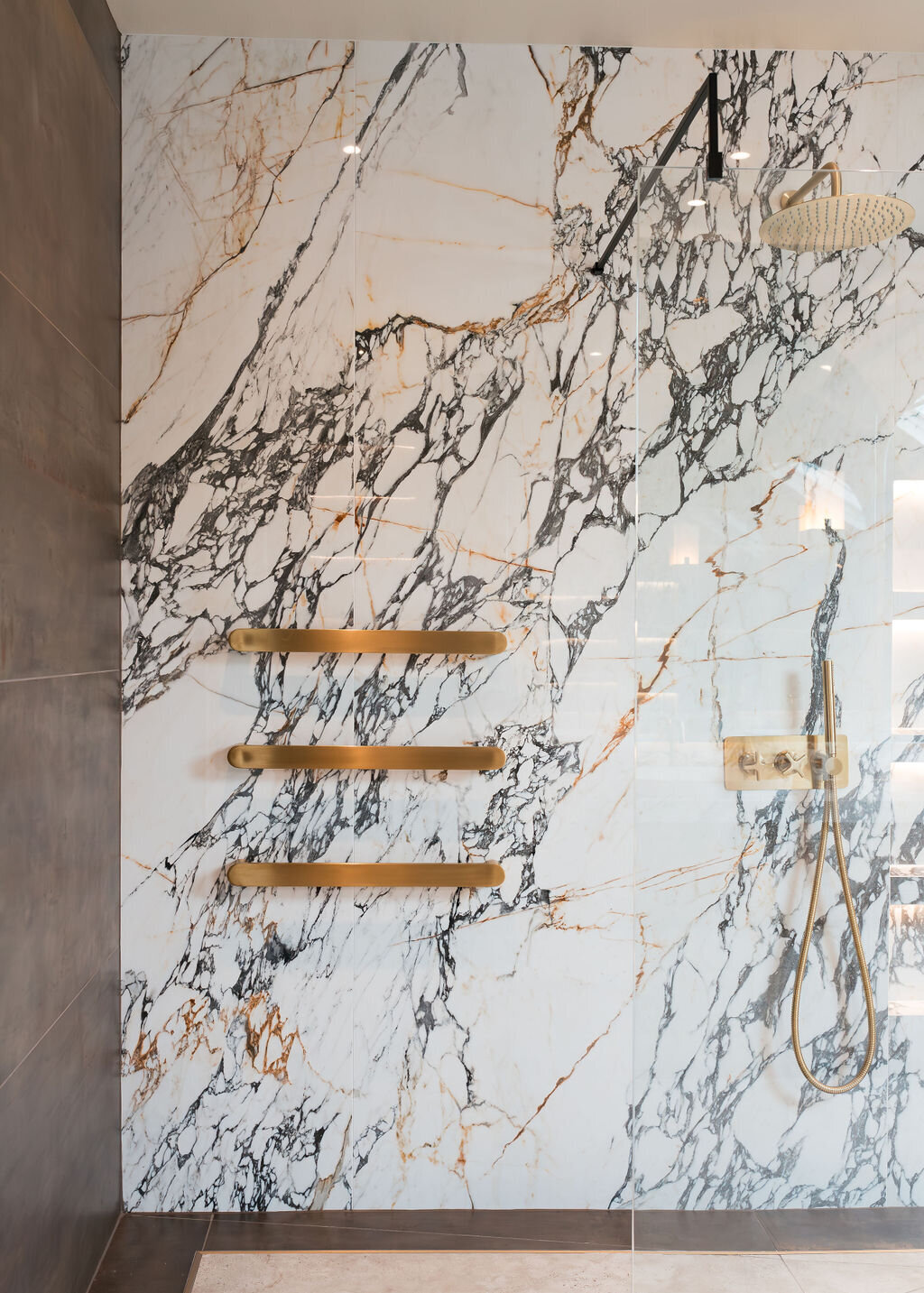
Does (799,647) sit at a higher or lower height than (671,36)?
lower

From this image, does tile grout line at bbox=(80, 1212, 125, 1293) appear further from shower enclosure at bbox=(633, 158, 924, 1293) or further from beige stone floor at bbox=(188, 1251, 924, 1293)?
shower enclosure at bbox=(633, 158, 924, 1293)

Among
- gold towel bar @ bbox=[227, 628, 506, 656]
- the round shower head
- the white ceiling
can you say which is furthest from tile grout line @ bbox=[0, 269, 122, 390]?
the round shower head

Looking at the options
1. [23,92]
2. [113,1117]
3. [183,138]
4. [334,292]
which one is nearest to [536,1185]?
[113,1117]

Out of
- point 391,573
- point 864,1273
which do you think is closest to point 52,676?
point 391,573

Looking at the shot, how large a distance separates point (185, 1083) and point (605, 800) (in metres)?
1.04

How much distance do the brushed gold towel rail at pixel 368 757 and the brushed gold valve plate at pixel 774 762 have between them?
2.07 feet

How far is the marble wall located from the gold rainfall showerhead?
678 mm

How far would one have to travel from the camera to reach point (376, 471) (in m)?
1.82

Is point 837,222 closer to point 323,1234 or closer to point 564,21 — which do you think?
point 564,21

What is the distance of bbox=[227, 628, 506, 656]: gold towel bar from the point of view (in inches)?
68.1

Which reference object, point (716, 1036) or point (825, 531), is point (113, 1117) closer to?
point (716, 1036)

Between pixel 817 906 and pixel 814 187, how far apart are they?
3.07 feet

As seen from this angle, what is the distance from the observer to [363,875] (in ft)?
5.75

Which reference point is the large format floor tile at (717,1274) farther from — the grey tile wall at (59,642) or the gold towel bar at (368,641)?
the gold towel bar at (368,641)
